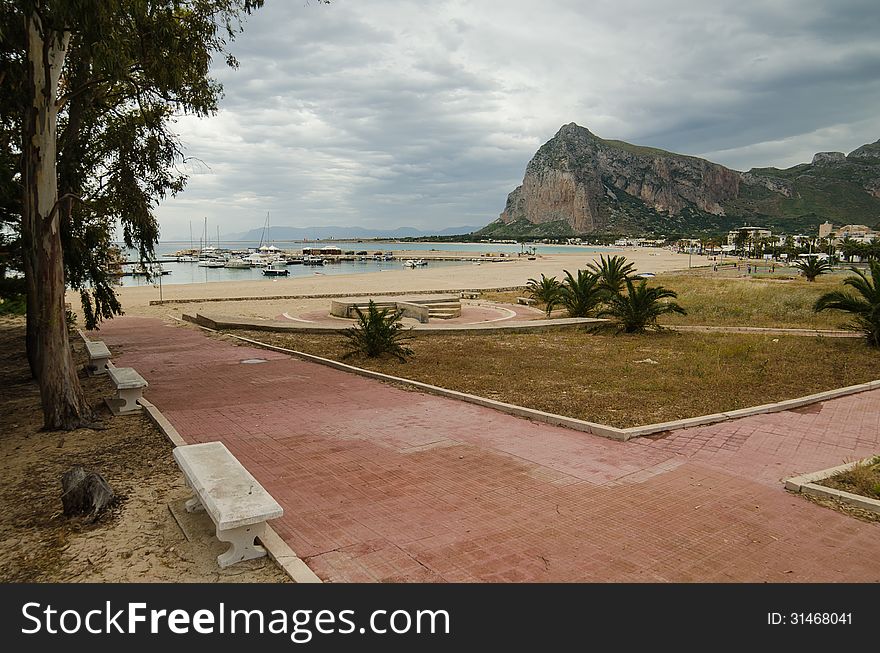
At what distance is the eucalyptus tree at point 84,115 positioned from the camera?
6.71 m

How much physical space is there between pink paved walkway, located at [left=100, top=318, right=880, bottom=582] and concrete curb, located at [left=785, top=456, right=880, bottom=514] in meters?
0.15

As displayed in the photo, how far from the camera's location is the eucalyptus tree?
671cm

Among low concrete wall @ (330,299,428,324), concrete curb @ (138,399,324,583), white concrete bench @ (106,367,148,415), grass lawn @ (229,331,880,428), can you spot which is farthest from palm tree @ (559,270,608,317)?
concrete curb @ (138,399,324,583)

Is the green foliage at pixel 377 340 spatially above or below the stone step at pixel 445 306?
below

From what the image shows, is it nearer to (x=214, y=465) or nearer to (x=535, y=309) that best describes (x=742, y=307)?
(x=535, y=309)

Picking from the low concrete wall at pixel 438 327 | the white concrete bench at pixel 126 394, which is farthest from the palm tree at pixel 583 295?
the white concrete bench at pixel 126 394

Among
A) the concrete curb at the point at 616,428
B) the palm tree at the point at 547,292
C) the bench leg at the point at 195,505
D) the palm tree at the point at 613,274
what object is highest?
the palm tree at the point at 613,274

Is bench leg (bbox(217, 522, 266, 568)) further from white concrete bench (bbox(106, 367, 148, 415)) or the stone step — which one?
the stone step

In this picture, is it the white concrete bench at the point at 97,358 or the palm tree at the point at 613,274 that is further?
the palm tree at the point at 613,274

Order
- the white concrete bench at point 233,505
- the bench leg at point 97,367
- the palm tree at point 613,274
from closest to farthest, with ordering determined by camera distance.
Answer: the white concrete bench at point 233,505, the bench leg at point 97,367, the palm tree at point 613,274

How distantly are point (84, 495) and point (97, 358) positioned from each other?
6.74m

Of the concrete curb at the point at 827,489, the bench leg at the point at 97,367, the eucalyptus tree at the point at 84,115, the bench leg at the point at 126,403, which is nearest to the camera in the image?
the concrete curb at the point at 827,489

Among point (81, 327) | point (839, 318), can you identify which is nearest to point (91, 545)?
point (81, 327)

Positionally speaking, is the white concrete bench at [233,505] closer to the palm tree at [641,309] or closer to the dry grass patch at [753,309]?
the palm tree at [641,309]
